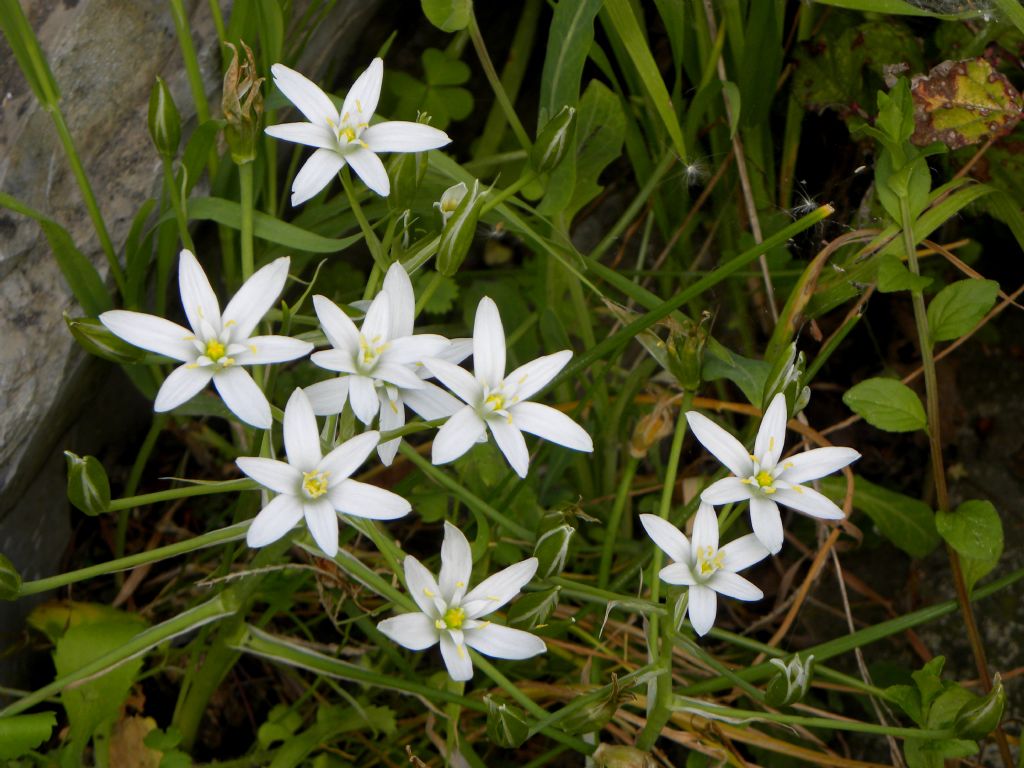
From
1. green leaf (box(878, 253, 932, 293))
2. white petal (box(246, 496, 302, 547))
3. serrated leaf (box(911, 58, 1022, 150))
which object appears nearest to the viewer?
white petal (box(246, 496, 302, 547))

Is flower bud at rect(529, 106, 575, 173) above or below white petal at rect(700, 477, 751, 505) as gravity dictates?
above

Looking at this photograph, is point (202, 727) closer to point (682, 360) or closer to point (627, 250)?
point (682, 360)

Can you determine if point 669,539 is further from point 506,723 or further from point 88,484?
point 88,484

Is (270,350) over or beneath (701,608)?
over

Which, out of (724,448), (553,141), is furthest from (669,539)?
(553,141)

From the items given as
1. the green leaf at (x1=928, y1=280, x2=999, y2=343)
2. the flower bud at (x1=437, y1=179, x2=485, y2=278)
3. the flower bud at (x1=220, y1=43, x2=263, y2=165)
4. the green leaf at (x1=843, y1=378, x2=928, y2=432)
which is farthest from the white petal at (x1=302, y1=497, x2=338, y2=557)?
the green leaf at (x1=928, y1=280, x2=999, y2=343)

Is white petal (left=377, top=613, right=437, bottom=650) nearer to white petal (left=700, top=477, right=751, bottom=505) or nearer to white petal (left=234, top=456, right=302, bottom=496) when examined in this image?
white petal (left=234, top=456, right=302, bottom=496)

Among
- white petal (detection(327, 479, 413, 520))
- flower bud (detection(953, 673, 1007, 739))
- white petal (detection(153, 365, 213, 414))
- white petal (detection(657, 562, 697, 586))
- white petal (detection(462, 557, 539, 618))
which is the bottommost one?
flower bud (detection(953, 673, 1007, 739))
